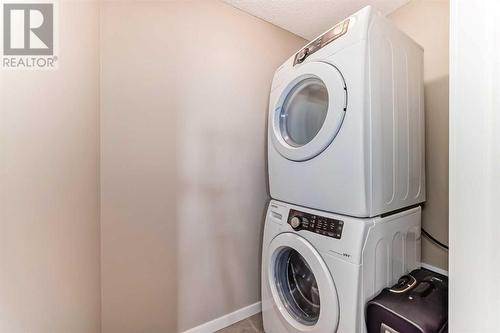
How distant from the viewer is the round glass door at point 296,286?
1155 millimetres

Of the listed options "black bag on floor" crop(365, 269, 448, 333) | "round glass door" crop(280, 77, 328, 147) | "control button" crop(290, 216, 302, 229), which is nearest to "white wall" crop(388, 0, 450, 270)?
"black bag on floor" crop(365, 269, 448, 333)

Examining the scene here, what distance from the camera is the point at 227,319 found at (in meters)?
1.46

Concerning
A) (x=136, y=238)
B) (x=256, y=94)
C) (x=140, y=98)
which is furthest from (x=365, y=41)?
(x=136, y=238)

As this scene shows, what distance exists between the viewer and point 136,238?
1168 mm

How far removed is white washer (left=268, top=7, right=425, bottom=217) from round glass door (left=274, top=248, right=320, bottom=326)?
1.18 feet

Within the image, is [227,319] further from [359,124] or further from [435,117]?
[435,117]

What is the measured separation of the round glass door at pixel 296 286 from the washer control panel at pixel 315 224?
20cm

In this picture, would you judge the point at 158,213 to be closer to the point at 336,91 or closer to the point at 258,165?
the point at 258,165

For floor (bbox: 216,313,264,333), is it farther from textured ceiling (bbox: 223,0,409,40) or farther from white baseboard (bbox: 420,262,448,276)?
textured ceiling (bbox: 223,0,409,40)

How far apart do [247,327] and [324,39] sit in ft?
5.74

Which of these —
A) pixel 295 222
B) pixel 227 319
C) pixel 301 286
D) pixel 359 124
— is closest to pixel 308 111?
pixel 359 124

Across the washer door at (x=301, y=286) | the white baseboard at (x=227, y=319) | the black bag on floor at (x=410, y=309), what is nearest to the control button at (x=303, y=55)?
the washer door at (x=301, y=286)

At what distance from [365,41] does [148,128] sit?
3.56ft

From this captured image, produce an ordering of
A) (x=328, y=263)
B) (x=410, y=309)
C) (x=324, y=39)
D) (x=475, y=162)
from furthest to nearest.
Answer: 1. (x=324, y=39)
2. (x=328, y=263)
3. (x=410, y=309)
4. (x=475, y=162)
